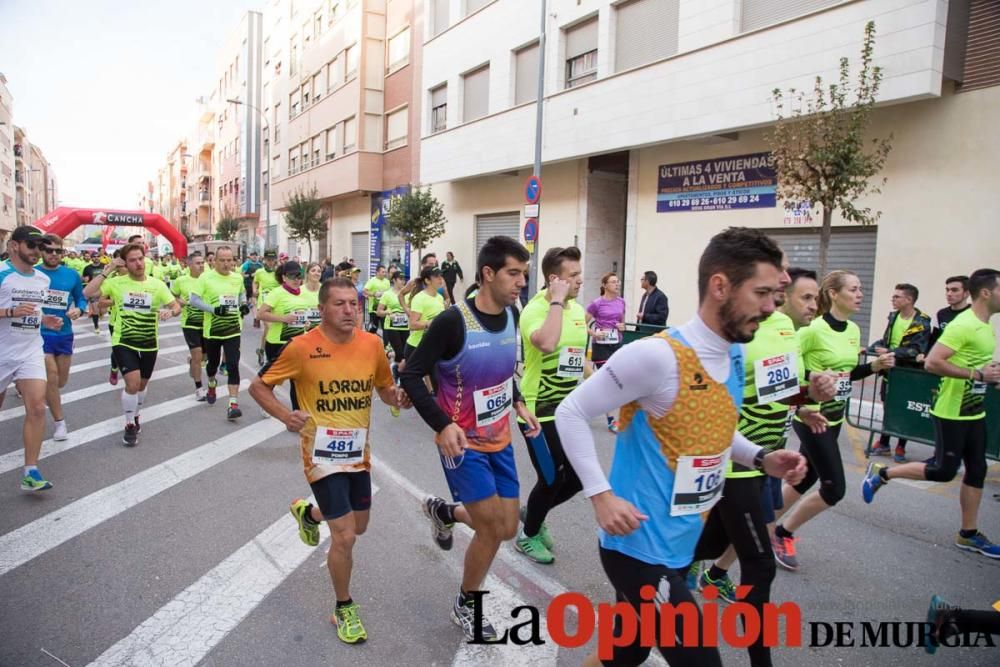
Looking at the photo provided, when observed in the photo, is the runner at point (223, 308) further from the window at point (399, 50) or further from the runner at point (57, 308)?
the window at point (399, 50)

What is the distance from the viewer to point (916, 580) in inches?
166

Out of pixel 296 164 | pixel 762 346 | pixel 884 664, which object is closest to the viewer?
pixel 884 664

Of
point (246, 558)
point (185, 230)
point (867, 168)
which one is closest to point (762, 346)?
point (246, 558)

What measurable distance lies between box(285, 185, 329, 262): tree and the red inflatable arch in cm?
544

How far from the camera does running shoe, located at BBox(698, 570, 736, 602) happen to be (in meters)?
3.86

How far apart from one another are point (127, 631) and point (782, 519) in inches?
170

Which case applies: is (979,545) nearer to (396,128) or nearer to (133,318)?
(133,318)

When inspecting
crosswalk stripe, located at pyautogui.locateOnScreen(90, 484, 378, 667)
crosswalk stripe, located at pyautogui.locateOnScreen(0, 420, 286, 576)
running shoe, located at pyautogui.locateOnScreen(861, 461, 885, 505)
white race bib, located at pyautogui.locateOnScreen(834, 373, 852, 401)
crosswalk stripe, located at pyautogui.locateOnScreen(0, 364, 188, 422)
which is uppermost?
white race bib, located at pyautogui.locateOnScreen(834, 373, 852, 401)

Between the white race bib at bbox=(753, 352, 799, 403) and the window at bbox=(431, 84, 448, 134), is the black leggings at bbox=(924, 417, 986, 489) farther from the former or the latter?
the window at bbox=(431, 84, 448, 134)

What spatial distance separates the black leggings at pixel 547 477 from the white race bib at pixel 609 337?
468 centimetres

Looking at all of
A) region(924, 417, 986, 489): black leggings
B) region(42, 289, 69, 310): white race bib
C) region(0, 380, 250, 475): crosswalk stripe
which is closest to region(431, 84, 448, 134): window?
region(0, 380, 250, 475): crosswalk stripe

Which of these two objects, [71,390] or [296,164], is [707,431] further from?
[296,164]

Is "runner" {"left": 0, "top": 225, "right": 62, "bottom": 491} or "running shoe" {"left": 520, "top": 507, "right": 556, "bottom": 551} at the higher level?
"runner" {"left": 0, "top": 225, "right": 62, "bottom": 491}

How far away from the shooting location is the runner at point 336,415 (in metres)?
3.37
